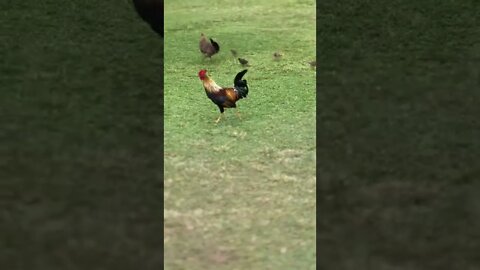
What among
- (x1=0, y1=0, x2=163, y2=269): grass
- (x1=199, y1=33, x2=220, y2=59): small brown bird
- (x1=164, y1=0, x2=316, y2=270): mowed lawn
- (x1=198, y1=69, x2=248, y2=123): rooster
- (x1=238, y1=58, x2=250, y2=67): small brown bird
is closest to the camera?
(x1=164, y1=0, x2=316, y2=270): mowed lawn

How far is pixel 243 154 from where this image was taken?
4707 mm

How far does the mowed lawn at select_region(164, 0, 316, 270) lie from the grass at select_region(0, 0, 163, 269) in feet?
0.59

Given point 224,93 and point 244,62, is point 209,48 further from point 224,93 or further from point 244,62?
point 224,93

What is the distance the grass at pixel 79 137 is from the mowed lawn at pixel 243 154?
180 mm

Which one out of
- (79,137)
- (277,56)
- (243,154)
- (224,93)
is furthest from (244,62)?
(79,137)

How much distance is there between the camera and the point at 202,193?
416 centimetres

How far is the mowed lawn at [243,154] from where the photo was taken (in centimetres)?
353

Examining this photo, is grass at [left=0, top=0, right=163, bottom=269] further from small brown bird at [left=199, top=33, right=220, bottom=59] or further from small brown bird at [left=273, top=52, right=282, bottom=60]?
small brown bird at [left=273, top=52, right=282, bottom=60]
